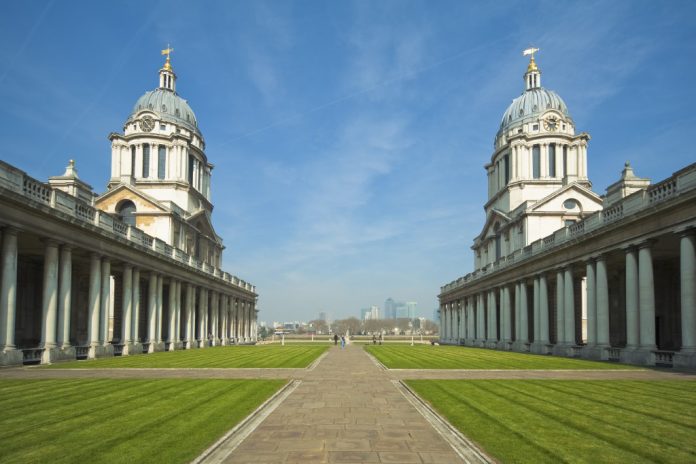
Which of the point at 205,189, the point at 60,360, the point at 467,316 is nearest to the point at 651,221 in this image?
the point at 60,360

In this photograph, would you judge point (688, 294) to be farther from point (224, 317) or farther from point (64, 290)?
point (224, 317)

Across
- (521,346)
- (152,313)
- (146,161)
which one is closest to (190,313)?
(152,313)

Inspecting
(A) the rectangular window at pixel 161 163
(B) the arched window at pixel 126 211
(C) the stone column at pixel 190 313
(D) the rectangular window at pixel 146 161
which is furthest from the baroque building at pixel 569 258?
(D) the rectangular window at pixel 146 161

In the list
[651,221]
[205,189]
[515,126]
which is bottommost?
[651,221]

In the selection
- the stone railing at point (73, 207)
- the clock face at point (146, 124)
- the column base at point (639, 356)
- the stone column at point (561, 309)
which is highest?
the clock face at point (146, 124)

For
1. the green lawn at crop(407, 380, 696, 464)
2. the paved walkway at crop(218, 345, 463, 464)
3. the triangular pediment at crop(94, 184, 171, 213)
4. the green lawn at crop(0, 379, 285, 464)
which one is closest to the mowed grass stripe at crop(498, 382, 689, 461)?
the green lawn at crop(407, 380, 696, 464)

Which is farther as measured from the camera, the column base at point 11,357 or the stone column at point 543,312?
the stone column at point 543,312

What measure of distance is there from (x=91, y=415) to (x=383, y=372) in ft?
57.9

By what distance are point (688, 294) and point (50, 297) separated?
122 ft

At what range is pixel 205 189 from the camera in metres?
102

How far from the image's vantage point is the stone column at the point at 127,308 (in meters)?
45.8

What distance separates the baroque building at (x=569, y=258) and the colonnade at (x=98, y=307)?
35834mm

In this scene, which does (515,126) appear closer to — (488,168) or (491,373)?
(488,168)

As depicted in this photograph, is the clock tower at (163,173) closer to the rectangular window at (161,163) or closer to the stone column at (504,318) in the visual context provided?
the rectangular window at (161,163)
